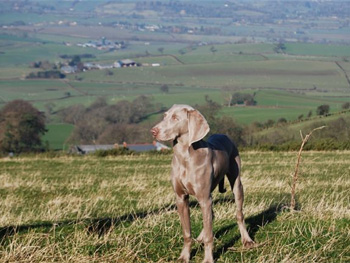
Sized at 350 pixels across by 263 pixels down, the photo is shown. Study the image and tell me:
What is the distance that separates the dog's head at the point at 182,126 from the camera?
6.85m

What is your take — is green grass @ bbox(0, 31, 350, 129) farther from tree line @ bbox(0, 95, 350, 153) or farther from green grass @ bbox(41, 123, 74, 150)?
green grass @ bbox(41, 123, 74, 150)

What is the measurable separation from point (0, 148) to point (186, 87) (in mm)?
80903

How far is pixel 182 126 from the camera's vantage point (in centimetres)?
695

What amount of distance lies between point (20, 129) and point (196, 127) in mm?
65371

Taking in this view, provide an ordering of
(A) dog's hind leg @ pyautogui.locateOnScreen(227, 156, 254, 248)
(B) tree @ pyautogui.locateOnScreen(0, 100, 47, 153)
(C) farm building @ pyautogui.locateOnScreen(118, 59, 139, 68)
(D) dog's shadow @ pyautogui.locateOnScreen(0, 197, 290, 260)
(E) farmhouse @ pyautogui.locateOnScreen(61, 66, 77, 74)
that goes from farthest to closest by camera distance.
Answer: (C) farm building @ pyautogui.locateOnScreen(118, 59, 139, 68), (E) farmhouse @ pyautogui.locateOnScreen(61, 66, 77, 74), (B) tree @ pyautogui.locateOnScreen(0, 100, 47, 153), (D) dog's shadow @ pyautogui.locateOnScreen(0, 197, 290, 260), (A) dog's hind leg @ pyautogui.locateOnScreen(227, 156, 254, 248)

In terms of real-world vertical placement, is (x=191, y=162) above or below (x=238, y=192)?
above

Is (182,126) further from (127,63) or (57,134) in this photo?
(127,63)

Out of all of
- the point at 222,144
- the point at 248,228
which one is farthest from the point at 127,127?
the point at 222,144

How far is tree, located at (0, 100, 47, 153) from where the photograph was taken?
69.9 m

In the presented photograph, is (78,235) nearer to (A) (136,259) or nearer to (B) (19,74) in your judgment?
(A) (136,259)

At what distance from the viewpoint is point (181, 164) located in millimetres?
7094

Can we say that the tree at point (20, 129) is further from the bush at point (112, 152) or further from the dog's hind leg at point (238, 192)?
the dog's hind leg at point (238, 192)

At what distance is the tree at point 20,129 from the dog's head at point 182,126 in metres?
64.1

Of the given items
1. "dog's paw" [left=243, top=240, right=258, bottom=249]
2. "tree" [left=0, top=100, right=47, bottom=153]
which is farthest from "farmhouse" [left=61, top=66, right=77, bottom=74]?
"dog's paw" [left=243, top=240, right=258, bottom=249]
